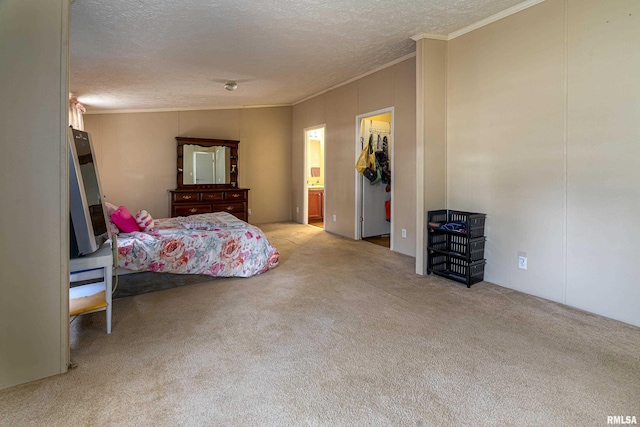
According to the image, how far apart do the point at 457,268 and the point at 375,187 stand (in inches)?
99.9

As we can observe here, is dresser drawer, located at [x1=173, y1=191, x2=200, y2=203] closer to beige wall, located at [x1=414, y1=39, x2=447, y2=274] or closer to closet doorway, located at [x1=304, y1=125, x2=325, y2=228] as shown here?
closet doorway, located at [x1=304, y1=125, x2=325, y2=228]

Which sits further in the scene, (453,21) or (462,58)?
(462,58)

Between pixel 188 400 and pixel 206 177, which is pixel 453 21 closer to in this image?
pixel 188 400

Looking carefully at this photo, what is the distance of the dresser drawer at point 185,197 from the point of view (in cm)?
618

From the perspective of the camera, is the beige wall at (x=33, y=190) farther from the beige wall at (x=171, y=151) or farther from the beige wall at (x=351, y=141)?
the beige wall at (x=171, y=151)

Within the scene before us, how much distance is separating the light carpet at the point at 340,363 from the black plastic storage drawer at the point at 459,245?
1.23 ft

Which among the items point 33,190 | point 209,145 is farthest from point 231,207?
point 33,190

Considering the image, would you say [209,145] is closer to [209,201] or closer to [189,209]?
[209,201]

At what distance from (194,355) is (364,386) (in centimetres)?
103

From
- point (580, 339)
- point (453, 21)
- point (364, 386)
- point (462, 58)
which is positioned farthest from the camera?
point (462, 58)

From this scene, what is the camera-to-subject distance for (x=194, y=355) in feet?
6.93

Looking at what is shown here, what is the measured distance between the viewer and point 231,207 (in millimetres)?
6594

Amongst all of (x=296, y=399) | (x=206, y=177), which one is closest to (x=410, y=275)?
(x=296, y=399)

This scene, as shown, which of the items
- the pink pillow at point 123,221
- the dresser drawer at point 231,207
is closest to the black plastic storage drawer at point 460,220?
the pink pillow at point 123,221
